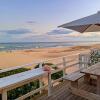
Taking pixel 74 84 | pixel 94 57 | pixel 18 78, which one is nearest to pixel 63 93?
pixel 74 84

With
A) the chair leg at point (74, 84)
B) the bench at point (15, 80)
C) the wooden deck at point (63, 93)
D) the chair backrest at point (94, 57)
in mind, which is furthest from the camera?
the chair backrest at point (94, 57)

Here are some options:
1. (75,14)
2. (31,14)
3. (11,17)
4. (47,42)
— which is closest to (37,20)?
(31,14)

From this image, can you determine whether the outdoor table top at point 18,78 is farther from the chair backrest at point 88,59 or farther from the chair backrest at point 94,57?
the chair backrest at point 94,57

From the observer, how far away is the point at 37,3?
781 inches

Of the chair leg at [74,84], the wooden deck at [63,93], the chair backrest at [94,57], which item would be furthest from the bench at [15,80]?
the chair backrest at [94,57]

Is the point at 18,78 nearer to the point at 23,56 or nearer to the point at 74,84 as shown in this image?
the point at 74,84

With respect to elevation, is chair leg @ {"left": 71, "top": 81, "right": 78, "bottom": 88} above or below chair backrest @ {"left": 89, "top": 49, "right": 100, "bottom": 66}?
below

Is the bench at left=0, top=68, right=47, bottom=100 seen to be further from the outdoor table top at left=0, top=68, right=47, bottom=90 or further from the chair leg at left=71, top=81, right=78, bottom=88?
the chair leg at left=71, top=81, right=78, bottom=88

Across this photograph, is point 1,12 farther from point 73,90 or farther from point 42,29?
point 73,90

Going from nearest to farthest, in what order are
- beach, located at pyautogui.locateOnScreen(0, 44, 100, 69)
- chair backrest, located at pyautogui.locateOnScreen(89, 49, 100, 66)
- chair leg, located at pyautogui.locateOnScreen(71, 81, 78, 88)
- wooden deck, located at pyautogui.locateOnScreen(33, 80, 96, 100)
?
wooden deck, located at pyautogui.locateOnScreen(33, 80, 96, 100) < chair leg, located at pyautogui.locateOnScreen(71, 81, 78, 88) < chair backrest, located at pyautogui.locateOnScreen(89, 49, 100, 66) < beach, located at pyautogui.locateOnScreen(0, 44, 100, 69)

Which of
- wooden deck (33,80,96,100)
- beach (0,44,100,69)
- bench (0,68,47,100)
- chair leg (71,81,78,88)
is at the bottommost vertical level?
beach (0,44,100,69)

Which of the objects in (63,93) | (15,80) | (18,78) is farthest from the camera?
(63,93)

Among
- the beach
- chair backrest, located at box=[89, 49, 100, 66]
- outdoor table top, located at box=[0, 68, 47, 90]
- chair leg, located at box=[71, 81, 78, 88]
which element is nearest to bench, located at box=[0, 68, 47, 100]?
outdoor table top, located at box=[0, 68, 47, 90]

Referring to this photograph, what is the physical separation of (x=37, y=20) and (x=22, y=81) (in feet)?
68.7
